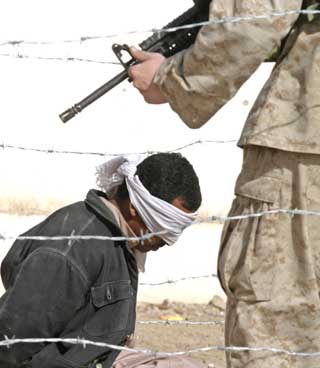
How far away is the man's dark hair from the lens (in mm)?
3779

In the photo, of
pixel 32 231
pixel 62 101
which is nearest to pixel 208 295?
pixel 62 101

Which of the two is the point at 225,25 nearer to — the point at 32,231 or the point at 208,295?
the point at 32,231

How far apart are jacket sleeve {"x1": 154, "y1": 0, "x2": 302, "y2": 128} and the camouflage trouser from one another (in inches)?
9.1

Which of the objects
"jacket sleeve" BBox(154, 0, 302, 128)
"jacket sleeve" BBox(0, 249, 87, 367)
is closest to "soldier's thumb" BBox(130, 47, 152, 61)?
"jacket sleeve" BBox(154, 0, 302, 128)

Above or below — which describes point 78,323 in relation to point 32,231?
below

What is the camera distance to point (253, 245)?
3309mm

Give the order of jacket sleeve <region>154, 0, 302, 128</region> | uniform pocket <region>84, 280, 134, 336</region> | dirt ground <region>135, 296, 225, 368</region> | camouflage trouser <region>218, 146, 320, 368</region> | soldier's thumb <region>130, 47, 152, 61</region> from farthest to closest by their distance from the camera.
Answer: dirt ground <region>135, 296, 225, 368</region>, uniform pocket <region>84, 280, 134, 336</region>, soldier's thumb <region>130, 47, 152, 61</region>, camouflage trouser <region>218, 146, 320, 368</region>, jacket sleeve <region>154, 0, 302, 128</region>

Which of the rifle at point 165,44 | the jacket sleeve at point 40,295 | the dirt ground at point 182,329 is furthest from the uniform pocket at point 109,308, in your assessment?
the dirt ground at point 182,329

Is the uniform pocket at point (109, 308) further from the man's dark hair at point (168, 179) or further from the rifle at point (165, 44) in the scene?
the rifle at point (165, 44)

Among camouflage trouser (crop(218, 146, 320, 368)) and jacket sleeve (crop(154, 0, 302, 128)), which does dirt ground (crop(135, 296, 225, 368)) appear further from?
jacket sleeve (crop(154, 0, 302, 128))

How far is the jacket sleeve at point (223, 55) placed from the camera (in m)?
3.12

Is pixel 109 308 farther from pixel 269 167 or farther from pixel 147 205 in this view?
pixel 269 167

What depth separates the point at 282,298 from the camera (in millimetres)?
3301

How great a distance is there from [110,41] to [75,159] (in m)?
0.68
